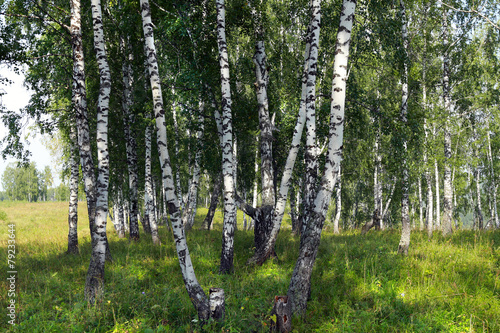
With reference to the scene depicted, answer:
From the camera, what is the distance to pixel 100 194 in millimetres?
6336

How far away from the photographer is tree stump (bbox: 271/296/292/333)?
473 cm

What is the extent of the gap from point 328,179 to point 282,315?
97.2 inches

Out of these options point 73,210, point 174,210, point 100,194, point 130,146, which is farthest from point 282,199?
point 73,210

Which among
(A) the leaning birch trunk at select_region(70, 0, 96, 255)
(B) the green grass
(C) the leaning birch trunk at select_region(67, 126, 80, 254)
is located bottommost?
(B) the green grass

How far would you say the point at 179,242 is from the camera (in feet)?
18.0

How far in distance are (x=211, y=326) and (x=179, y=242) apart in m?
1.58

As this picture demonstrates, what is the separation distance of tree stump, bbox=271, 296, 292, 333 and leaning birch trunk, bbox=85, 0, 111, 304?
3562mm

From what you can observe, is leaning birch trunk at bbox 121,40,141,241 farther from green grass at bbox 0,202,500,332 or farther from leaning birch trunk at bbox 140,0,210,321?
leaning birch trunk at bbox 140,0,210,321

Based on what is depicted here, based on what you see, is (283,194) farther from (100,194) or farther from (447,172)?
(447,172)

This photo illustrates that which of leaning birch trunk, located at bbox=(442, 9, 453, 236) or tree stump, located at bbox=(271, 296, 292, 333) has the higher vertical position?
leaning birch trunk, located at bbox=(442, 9, 453, 236)

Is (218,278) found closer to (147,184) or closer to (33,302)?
(33,302)

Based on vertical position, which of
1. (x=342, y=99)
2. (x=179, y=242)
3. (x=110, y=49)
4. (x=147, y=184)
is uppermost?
(x=110, y=49)

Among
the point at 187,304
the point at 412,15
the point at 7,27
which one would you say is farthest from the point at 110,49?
the point at 412,15

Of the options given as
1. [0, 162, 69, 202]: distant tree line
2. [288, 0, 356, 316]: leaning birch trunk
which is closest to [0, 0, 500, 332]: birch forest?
[288, 0, 356, 316]: leaning birch trunk
